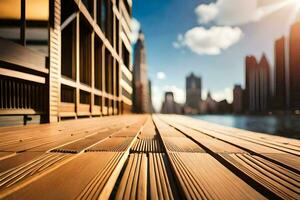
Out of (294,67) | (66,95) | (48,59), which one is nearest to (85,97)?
(66,95)

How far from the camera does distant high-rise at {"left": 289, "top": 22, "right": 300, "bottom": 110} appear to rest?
127 m

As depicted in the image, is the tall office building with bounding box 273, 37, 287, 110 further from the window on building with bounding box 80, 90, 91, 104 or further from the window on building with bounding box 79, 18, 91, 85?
the window on building with bounding box 79, 18, 91, 85

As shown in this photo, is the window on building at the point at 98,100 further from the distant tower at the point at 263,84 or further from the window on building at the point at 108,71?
the distant tower at the point at 263,84

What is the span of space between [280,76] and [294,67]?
398 inches

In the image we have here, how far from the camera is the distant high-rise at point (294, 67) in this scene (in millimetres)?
127250

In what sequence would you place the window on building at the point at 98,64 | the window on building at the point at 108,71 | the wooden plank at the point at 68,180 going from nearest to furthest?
the wooden plank at the point at 68,180
the window on building at the point at 98,64
the window on building at the point at 108,71

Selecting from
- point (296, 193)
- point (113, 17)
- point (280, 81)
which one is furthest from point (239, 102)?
point (296, 193)

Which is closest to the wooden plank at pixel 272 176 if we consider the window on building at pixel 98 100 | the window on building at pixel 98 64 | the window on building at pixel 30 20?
the window on building at pixel 30 20

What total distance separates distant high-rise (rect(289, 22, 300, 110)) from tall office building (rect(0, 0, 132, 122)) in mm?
151827

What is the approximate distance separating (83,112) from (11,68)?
4.04m

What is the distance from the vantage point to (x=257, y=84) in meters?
153

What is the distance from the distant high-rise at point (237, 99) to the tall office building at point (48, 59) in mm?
156141

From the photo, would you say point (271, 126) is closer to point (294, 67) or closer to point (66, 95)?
point (66, 95)

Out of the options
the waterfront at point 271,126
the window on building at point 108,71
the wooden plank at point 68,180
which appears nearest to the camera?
the wooden plank at point 68,180
